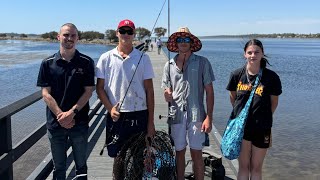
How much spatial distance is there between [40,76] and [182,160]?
163 cm

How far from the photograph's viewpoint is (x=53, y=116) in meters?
3.46

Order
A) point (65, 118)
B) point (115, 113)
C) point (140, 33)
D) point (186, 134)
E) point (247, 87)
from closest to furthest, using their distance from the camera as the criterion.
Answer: point (65, 118) < point (115, 113) < point (247, 87) < point (186, 134) < point (140, 33)

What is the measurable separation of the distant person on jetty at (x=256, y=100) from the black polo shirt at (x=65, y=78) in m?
1.38

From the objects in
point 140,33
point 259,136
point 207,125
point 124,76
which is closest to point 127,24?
point 124,76

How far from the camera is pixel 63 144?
356cm

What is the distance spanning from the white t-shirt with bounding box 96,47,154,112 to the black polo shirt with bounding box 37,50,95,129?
15 centimetres

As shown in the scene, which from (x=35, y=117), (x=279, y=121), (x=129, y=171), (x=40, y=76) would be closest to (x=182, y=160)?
(x=129, y=171)

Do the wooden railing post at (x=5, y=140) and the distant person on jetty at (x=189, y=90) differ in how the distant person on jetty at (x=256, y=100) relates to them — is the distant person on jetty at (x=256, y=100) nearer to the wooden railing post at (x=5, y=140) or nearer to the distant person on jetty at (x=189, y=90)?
the distant person on jetty at (x=189, y=90)

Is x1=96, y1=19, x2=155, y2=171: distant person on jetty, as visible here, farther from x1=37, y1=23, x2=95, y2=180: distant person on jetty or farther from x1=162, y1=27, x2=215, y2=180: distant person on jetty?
x1=162, y1=27, x2=215, y2=180: distant person on jetty

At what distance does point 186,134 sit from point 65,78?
131 centimetres

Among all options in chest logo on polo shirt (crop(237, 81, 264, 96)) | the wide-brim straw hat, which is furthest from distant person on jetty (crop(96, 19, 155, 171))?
chest logo on polo shirt (crop(237, 81, 264, 96))

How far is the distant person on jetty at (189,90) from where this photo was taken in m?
3.71

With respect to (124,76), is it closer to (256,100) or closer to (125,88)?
(125,88)

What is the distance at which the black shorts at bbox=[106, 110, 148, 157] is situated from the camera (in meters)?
3.57
